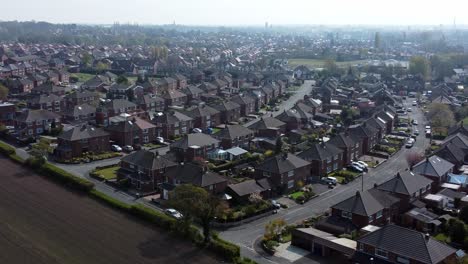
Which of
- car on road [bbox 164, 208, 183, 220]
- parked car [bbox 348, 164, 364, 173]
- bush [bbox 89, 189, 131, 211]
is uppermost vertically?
bush [bbox 89, 189, 131, 211]

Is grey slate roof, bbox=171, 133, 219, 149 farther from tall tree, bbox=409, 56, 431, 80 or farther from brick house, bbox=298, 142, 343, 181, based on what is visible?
tall tree, bbox=409, 56, 431, 80

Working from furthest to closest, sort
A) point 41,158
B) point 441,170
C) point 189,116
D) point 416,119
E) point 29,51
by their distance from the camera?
1. point 29,51
2. point 416,119
3. point 189,116
4. point 41,158
5. point 441,170

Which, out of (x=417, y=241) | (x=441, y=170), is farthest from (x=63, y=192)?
(x=441, y=170)

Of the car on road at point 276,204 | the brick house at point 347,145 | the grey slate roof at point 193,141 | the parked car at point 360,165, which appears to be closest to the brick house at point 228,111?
the grey slate roof at point 193,141

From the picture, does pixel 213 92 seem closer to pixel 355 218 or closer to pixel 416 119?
pixel 416 119

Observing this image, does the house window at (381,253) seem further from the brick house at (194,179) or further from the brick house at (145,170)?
the brick house at (145,170)

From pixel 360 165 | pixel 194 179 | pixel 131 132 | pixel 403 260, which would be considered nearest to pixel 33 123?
pixel 131 132

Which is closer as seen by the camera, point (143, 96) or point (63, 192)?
point (63, 192)

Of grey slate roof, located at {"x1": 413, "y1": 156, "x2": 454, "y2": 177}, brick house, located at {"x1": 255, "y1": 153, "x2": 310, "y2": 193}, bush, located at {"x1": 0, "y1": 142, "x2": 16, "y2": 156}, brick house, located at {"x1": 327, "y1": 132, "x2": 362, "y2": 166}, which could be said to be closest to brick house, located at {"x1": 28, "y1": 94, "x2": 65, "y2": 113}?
bush, located at {"x1": 0, "y1": 142, "x2": 16, "y2": 156}
